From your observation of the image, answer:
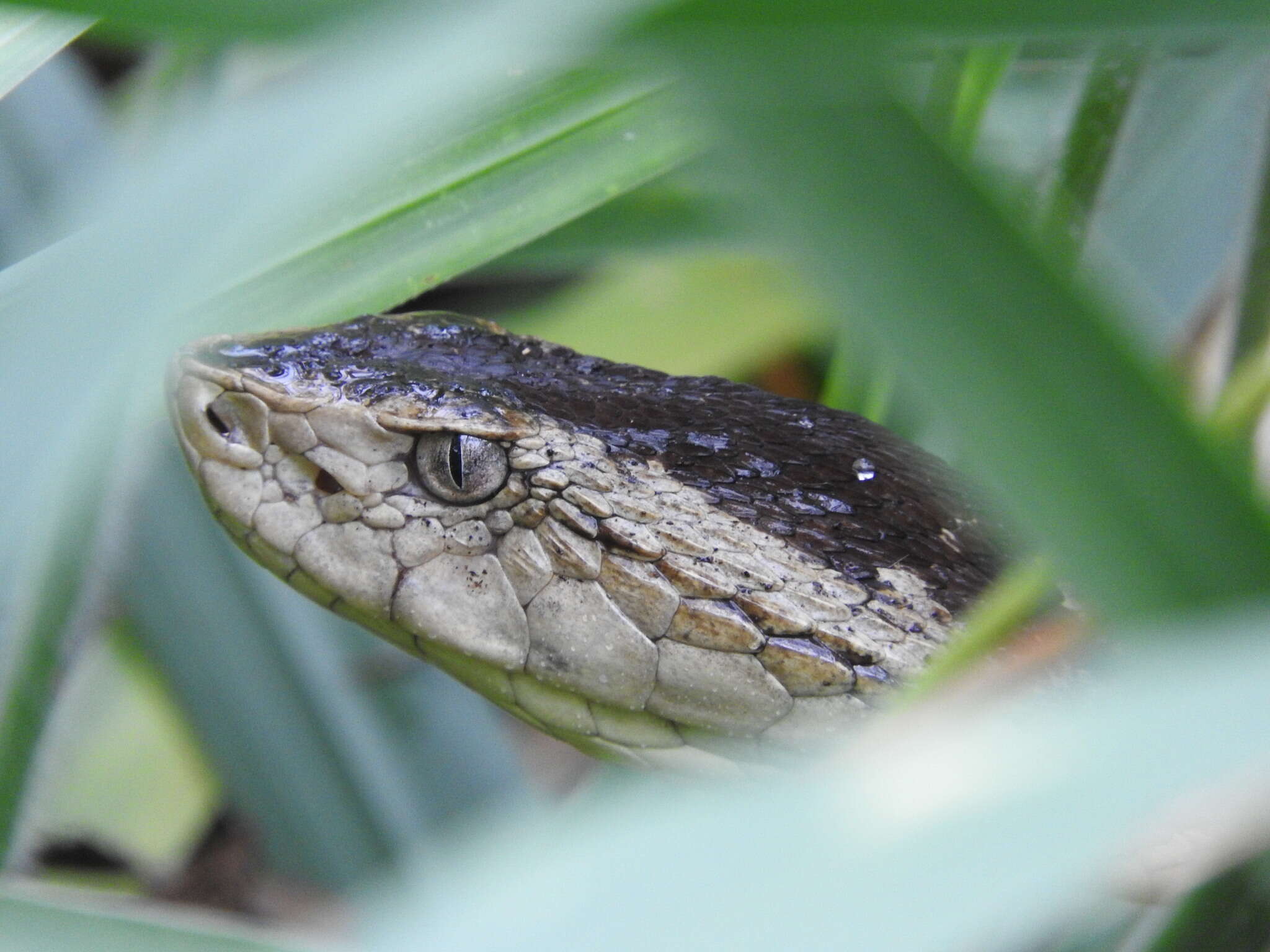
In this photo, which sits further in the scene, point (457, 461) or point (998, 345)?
point (457, 461)

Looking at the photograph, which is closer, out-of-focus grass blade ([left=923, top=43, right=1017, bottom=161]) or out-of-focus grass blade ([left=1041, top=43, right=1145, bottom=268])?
out-of-focus grass blade ([left=923, top=43, right=1017, bottom=161])

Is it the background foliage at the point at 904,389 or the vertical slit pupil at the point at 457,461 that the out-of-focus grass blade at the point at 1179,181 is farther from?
the vertical slit pupil at the point at 457,461

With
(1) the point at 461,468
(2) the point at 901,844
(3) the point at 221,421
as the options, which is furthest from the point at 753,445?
(2) the point at 901,844

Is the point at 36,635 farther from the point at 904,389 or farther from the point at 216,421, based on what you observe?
the point at 904,389

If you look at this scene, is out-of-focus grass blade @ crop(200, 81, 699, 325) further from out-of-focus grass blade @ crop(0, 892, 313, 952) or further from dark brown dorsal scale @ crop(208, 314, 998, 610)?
out-of-focus grass blade @ crop(0, 892, 313, 952)

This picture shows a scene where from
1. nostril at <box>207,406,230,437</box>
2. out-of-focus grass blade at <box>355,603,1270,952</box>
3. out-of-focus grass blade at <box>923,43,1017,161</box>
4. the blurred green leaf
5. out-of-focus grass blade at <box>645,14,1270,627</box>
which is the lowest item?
the blurred green leaf

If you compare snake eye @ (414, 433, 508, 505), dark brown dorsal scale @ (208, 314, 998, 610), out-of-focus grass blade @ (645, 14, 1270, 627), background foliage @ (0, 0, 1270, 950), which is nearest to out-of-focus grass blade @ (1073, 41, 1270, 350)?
dark brown dorsal scale @ (208, 314, 998, 610)
